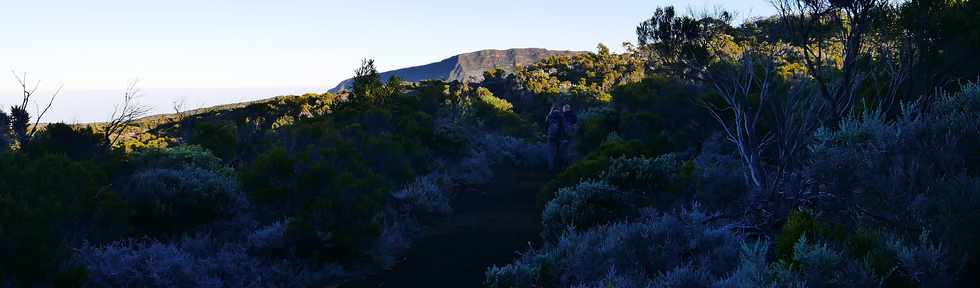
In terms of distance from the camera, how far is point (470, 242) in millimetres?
10773

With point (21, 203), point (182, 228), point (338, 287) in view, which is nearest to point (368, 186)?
point (338, 287)

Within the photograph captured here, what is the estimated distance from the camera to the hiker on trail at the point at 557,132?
20.5 metres

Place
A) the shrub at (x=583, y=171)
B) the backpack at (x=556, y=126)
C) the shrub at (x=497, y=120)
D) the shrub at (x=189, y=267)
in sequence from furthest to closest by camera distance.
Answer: the shrub at (x=497, y=120)
the backpack at (x=556, y=126)
the shrub at (x=583, y=171)
the shrub at (x=189, y=267)

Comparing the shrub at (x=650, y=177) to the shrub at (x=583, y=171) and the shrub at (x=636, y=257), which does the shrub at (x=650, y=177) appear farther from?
the shrub at (x=636, y=257)

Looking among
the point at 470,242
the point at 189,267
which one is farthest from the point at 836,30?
the point at 189,267

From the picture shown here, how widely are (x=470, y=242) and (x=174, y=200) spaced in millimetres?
4782

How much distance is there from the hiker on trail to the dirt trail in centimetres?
425

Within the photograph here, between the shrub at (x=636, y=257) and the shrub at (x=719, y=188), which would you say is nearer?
the shrub at (x=636, y=257)

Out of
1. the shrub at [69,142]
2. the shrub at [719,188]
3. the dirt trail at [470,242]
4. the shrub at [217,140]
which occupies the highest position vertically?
the shrub at [69,142]

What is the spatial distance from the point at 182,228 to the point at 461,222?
17.9ft

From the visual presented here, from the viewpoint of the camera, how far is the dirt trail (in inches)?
338

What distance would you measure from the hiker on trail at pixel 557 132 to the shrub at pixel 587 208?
10276mm

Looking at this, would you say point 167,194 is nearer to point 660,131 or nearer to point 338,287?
point 338,287

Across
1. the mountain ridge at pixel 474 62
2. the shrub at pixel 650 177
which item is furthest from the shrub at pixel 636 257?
the mountain ridge at pixel 474 62
